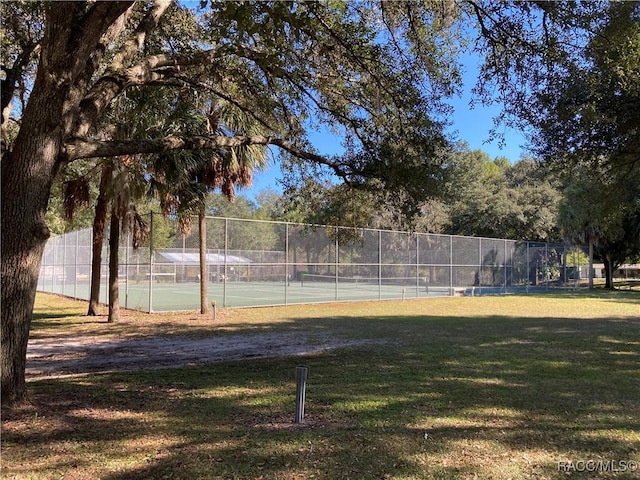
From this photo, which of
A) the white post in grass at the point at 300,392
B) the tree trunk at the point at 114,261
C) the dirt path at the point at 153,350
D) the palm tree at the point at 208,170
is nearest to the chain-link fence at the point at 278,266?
the tree trunk at the point at 114,261

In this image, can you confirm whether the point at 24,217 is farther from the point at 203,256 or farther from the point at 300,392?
the point at 203,256

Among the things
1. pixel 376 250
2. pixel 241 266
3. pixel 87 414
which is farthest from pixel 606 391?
pixel 376 250

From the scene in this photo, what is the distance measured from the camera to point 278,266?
72.9ft

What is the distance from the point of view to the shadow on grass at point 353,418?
170 inches

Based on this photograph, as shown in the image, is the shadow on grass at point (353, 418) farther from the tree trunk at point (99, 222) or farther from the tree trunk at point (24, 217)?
the tree trunk at point (99, 222)

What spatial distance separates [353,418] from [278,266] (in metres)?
16.8

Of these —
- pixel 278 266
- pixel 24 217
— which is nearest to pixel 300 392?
pixel 24 217

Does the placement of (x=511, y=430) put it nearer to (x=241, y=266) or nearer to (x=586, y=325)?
(x=586, y=325)

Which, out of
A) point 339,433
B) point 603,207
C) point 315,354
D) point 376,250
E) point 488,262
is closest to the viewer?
point 339,433

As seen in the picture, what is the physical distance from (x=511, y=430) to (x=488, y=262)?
2805 centimetres

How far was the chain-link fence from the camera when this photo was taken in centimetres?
2016

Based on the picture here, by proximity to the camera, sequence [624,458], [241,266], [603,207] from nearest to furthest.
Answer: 1. [624,458]
2. [603,207]
3. [241,266]

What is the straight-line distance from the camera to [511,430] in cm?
527

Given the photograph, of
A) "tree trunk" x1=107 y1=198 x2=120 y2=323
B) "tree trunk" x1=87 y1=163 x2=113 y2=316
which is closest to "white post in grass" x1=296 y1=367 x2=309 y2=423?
"tree trunk" x1=87 y1=163 x2=113 y2=316
